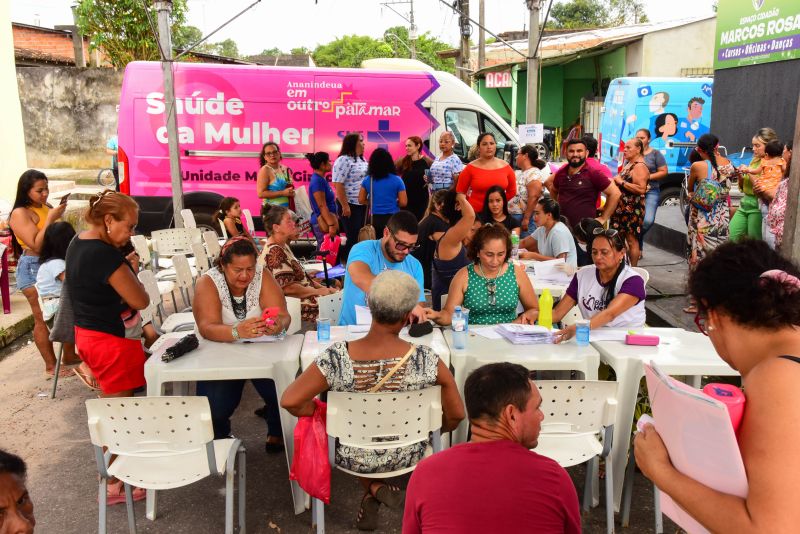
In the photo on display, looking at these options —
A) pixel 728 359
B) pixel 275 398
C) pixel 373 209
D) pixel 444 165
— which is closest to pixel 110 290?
pixel 275 398

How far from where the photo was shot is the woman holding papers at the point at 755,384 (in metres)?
1.38

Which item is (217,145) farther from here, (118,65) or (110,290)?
(118,65)

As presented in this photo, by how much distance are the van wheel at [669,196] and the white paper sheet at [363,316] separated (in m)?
8.49

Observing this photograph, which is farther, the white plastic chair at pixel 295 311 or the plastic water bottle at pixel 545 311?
the white plastic chair at pixel 295 311

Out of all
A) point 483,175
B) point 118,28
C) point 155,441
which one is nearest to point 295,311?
point 155,441

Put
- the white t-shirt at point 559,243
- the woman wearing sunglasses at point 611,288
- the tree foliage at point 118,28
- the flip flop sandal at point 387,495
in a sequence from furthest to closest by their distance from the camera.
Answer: the tree foliage at point 118,28, the white t-shirt at point 559,243, the woman wearing sunglasses at point 611,288, the flip flop sandal at point 387,495

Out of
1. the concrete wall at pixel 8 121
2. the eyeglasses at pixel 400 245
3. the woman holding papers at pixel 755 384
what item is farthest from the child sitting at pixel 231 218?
the woman holding papers at pixel 755 384

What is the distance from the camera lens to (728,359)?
1.65 m

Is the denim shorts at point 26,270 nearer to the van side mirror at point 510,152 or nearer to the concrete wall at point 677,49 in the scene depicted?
the van side mirror at point 510,152

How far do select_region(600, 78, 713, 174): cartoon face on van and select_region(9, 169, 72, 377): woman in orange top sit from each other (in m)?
9.24

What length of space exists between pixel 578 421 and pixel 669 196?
9540 mm

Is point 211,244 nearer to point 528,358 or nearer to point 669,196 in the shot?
point 528,358

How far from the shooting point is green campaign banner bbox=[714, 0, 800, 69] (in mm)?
9180

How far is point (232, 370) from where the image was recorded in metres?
3.66
